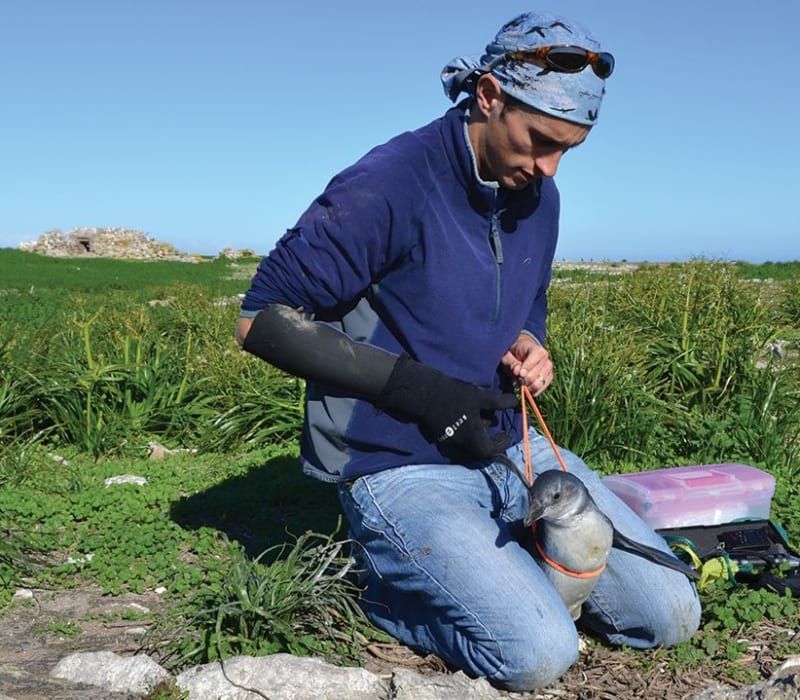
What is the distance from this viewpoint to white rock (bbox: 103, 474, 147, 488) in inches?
211

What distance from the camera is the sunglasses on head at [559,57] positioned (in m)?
3.04

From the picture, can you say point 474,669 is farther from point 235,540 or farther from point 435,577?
point 235,540

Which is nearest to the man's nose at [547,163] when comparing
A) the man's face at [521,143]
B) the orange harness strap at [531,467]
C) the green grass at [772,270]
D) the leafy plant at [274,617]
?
the man's face at [521,143]

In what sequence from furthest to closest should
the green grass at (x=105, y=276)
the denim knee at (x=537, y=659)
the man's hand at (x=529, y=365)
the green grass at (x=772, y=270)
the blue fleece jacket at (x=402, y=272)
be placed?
the green grass at (x=105, y=276) → the green grass at (x=772, y=270) → the man's hand at (x=529, y=365) → the blue fleece jacket at (x=402, y=272) → the denim knee at (x=537, y=659)

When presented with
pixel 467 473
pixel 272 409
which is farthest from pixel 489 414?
pixel 272 409

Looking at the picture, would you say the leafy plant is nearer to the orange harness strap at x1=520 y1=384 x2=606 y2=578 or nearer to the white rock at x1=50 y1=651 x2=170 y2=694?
the white rock at x1=50 y1=651 x2=170 y2=694

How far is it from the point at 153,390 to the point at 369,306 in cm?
376

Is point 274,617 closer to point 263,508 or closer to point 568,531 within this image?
point 568,531

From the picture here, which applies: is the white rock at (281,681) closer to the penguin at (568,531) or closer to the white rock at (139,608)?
the penguin at (568,531)

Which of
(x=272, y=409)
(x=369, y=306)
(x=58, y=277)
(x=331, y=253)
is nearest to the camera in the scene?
(x=331, y=253)

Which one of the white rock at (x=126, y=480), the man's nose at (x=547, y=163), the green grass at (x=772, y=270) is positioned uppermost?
the man's nose at (x=547, y=163)

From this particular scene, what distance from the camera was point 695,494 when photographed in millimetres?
4223

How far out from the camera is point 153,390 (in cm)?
677

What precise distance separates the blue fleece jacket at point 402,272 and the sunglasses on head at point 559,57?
0.29 m
